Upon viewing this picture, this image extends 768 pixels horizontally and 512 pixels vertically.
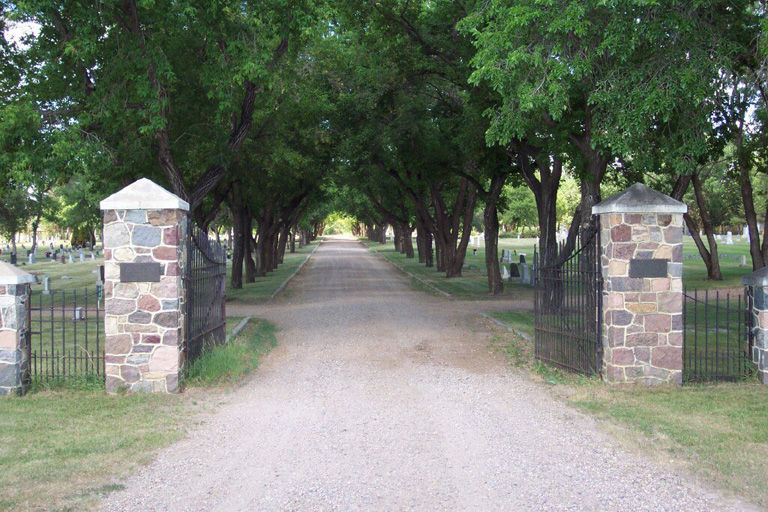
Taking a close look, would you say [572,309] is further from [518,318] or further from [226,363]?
[518,318]

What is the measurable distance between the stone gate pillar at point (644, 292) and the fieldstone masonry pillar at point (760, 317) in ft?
3.03

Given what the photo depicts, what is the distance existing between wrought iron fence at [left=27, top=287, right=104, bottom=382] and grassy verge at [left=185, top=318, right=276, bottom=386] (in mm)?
1220

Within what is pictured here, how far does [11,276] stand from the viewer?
27.0 feet

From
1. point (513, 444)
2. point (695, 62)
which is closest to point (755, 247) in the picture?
point (695, 62)

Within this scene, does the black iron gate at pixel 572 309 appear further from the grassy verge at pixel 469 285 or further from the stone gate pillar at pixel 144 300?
Answer: the grassy verge at pixel 469 285

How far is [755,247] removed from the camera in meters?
22.0

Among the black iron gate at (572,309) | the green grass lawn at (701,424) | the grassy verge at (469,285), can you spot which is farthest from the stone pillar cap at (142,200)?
the grassy verge at (469,285)

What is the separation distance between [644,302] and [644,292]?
0.13m

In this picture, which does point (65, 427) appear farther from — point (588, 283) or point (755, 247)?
point (755, 247)

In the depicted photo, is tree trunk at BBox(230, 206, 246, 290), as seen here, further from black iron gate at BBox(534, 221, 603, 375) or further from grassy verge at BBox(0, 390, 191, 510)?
grassy verge at BBox(0, 390, 191, 510)

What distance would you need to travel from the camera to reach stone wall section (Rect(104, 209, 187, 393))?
8586mm

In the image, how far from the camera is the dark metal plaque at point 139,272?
8.55 meters

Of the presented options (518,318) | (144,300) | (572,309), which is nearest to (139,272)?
(144,300)

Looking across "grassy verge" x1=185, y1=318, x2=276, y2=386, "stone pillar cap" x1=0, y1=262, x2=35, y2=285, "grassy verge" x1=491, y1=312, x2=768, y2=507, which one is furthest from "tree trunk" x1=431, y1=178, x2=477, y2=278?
"stone pillar cap" x1=0, y1=262, x2=35, y2=285
